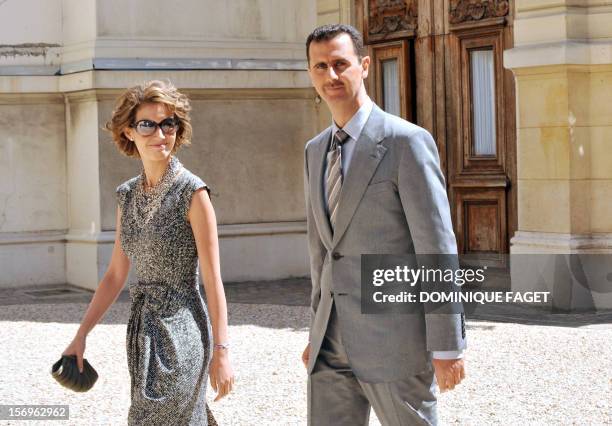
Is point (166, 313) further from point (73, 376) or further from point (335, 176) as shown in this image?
point (335, 176)

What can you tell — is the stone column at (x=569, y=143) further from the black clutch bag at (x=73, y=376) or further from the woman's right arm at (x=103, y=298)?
the black clutch bag at (x=73, y=376)

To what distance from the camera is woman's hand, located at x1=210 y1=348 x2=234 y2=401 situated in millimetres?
3994

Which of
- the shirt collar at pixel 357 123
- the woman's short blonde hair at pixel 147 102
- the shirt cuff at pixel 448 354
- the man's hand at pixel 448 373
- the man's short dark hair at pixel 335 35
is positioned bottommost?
the man's hand at pixel 448 373

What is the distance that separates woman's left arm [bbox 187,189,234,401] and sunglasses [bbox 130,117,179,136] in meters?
0.25

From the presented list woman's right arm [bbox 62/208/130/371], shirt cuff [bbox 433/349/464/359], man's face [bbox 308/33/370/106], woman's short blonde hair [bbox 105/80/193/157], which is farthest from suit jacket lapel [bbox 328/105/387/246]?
woman's right arm [bbox 62/208/130/371]

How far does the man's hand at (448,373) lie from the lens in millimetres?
3523

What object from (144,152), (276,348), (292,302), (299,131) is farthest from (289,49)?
(144,152)

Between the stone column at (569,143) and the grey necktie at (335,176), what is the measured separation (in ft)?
20.3

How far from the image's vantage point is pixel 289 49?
42.2 feet

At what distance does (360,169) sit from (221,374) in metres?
0.88

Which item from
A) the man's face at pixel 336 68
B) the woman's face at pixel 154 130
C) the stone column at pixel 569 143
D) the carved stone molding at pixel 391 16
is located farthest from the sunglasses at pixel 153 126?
the carved stone molding at pixel 391 16

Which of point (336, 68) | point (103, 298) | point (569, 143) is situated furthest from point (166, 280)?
point (569, 143)

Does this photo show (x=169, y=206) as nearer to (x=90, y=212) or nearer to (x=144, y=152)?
(x=144, y=152)

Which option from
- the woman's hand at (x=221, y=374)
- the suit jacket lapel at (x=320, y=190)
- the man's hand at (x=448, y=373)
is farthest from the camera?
the woman's hand at (x=221, y=374)
